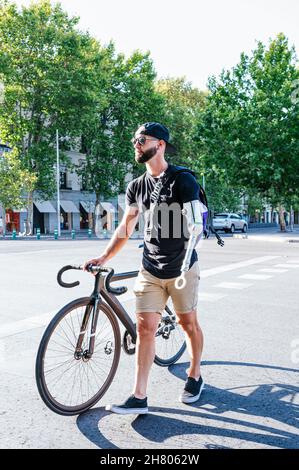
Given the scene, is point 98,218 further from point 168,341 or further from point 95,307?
point 95,307

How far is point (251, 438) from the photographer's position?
10.4 feet

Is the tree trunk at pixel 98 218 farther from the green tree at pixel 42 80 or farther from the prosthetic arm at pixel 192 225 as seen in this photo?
the prosthetic arm at pixel 192 225

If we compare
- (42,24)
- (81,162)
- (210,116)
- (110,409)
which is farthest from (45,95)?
(110,409)

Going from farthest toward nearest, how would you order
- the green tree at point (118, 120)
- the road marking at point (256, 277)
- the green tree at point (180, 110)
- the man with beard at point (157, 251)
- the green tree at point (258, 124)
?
the green tree at point (180, 110) < the green tree at point (118, 120) < the green tree at point (258, 124) < the road marking at point (256, 277) < the man with beard at point (157, 251)

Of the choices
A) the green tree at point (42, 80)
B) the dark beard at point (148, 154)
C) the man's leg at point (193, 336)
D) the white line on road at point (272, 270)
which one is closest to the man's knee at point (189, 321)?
the man's leg at point (193, 336)

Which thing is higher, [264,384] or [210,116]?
[210,116]

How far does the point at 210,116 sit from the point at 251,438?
3067cm

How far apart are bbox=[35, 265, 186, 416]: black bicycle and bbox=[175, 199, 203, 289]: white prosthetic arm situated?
605 mm

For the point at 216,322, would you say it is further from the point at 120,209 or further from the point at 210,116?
the point at 120,209

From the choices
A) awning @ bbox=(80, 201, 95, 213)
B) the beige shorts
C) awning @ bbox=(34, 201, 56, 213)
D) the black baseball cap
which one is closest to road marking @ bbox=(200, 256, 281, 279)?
the beige shorts

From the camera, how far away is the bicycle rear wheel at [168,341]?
464 centimetres

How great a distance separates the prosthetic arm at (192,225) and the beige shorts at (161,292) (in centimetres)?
13
